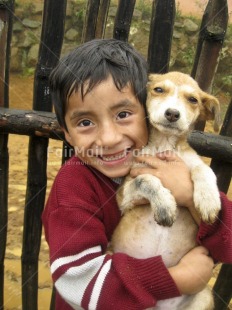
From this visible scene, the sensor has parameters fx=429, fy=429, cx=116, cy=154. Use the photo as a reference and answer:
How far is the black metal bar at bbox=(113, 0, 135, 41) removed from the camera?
8.70ft

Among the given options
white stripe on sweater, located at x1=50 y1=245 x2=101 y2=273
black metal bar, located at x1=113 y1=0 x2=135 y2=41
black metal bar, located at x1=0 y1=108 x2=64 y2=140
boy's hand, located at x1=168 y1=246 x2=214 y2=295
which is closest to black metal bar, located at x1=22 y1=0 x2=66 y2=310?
black metal bar, located at x1=0 y1=108 x2=64 y2=140

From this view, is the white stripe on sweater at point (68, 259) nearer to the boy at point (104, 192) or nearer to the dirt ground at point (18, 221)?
the boy at point (104, 192)

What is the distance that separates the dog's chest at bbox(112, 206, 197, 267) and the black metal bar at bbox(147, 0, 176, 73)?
90 centimetres

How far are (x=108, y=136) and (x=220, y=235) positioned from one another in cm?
64

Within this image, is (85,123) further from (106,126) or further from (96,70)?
(96,70)

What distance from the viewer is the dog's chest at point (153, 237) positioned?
196 cm

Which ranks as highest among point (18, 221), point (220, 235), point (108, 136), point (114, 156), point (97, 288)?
point (108, 136)

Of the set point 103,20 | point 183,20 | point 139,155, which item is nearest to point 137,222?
point 139,155

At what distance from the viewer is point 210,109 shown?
2.23 m

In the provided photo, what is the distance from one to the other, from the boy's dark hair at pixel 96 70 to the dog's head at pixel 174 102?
73 mm

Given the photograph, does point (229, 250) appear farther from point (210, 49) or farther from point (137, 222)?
point (210, 49)

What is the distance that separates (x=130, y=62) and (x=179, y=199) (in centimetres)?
66

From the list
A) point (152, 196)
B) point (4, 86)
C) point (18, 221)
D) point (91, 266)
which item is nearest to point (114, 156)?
point (152, 196)

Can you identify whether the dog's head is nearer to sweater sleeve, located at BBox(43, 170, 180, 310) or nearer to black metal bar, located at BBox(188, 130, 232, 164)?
black metal bar, located at BBox(188, 130, 232, 164)
